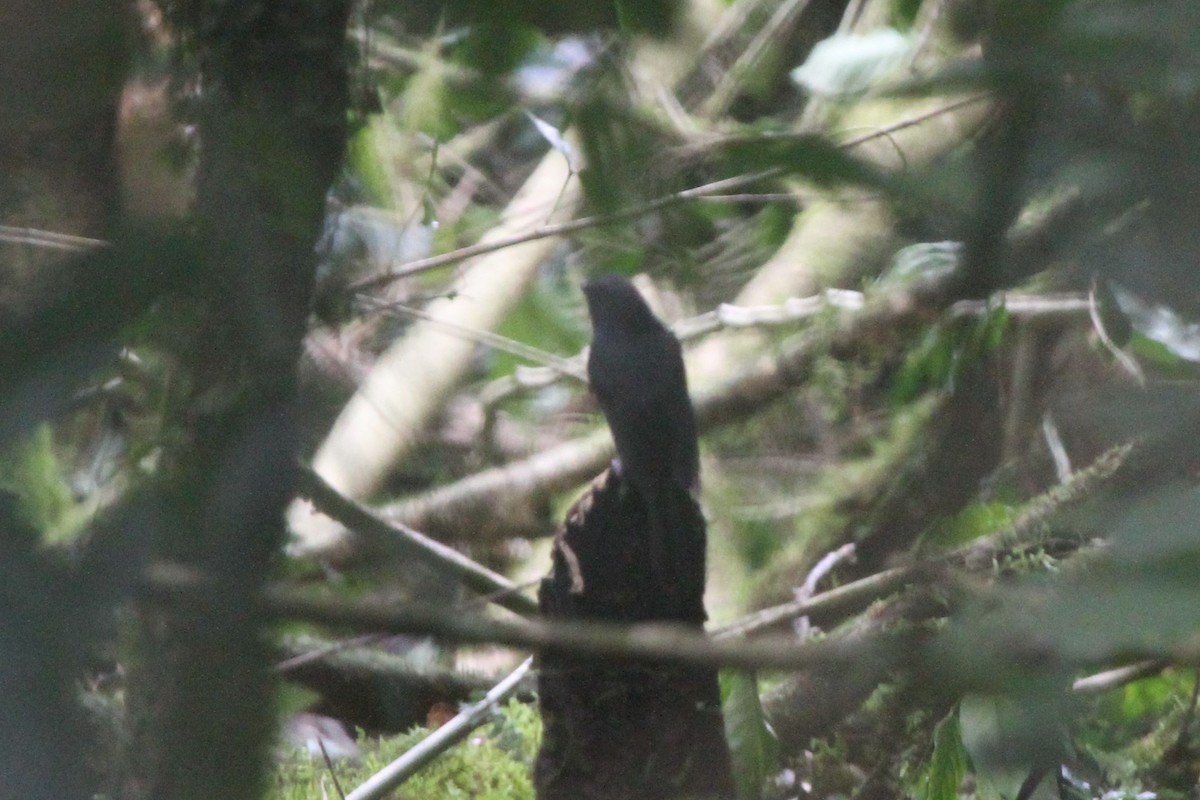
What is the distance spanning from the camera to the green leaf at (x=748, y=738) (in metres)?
1.23

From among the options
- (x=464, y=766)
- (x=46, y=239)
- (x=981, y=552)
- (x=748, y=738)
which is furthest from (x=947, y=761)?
(x=46, y=239)

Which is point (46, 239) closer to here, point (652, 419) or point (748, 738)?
point (748, 738)

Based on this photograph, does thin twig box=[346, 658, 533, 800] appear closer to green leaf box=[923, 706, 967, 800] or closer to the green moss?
green leaf box=[923, 706, 967, 800]

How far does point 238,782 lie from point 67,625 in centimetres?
7

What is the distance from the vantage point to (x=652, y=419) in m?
1.61

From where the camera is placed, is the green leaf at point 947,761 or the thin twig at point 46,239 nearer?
the thin twig at point 46,239

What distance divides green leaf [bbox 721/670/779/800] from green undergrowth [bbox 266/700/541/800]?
41 centimetres

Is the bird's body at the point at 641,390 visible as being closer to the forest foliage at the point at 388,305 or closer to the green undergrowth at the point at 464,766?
the green undergrowth at the point at 464,766

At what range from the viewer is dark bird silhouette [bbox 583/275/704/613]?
1342 mm

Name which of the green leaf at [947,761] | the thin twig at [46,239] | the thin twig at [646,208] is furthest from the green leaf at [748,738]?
the thin twig at [46,239]

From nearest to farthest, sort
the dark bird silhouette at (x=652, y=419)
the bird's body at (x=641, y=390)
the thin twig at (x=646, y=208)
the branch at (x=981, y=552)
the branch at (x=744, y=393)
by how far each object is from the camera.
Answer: the thin twig at (x=646, y=208), the branch at (x=981, y=552), the dark bird silhouette at (x=652, y=419), the bird's body at (x=641, y=390), the branch at (x=744, y=393)

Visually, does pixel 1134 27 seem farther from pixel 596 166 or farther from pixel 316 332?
pixel 316 332

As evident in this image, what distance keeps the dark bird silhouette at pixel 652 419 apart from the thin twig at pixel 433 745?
23cm

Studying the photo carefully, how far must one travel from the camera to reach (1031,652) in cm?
34
